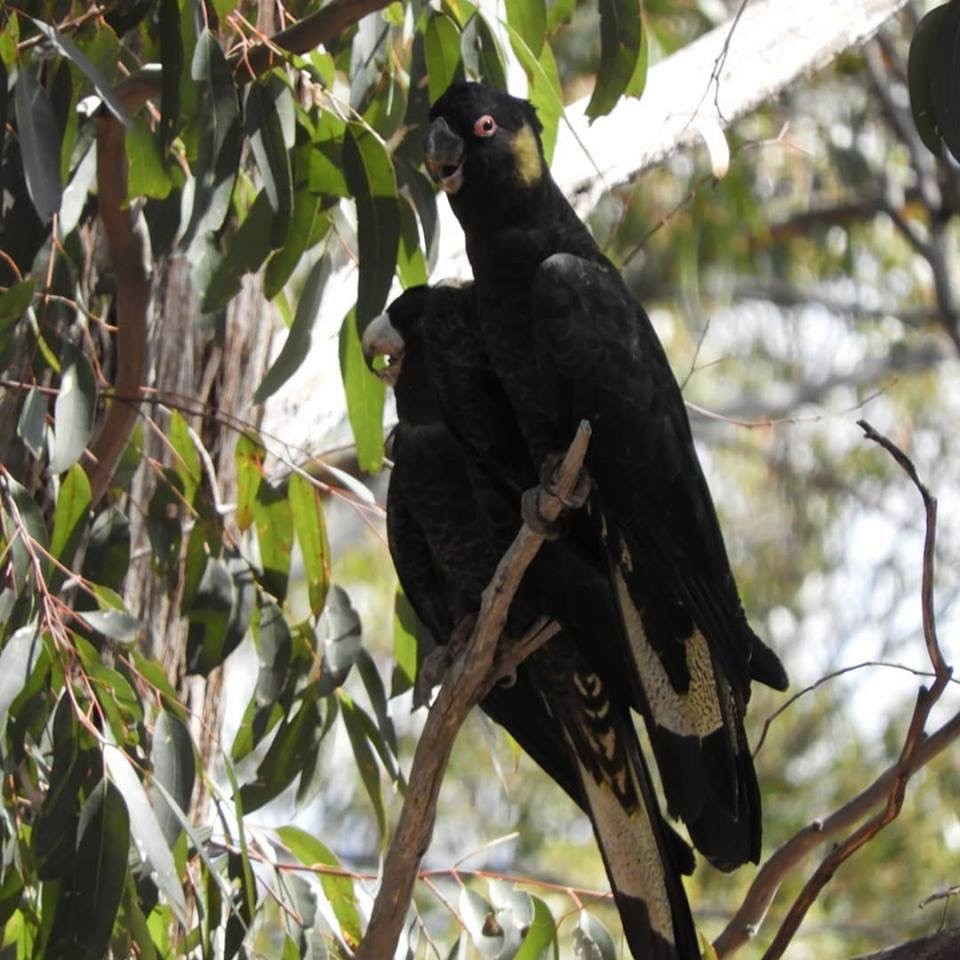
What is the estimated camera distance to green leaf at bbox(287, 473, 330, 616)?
2.47 metres

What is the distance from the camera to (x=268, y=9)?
2.53 metres

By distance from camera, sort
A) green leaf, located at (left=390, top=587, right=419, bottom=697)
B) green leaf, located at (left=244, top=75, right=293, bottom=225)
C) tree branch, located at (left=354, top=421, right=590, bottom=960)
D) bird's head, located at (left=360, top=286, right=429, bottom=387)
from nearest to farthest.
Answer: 1. tree branch, located at (left=354, top=421, right=590, bottom=960)
2. green leaf, located at (left=244, top=75, right=293, bottom=225)
3. bird's head, located at (left=360, top=286, right=429, bottom=387)
4. green leaf, located at (left=390, top=587, right=419, bottom=697)

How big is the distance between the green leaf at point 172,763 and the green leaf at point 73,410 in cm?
37

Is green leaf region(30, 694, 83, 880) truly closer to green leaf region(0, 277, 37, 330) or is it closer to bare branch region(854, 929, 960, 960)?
green leaf region(0, 277, 37, 330)

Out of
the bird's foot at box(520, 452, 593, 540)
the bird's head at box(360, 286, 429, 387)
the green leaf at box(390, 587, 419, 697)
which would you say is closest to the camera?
the bird's foot at box(520, 452, 593, 540)

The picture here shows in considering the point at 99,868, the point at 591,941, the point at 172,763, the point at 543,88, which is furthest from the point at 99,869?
the point at 543,88

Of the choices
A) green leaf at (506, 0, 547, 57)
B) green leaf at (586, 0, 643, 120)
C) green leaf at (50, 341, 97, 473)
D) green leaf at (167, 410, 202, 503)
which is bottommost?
green leaf at (50, 341, 97, 473)

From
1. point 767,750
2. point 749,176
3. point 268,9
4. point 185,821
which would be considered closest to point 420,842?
point 185,821

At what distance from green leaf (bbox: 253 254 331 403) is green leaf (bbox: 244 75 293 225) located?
257 mm

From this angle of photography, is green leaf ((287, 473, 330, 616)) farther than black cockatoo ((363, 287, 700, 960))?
Yes

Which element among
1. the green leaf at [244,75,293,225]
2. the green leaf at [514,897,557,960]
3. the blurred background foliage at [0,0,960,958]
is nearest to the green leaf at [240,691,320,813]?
the blurred background foliage at [0,0,960,958]

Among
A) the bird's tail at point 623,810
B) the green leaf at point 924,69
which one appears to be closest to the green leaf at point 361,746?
the bird's tail at point 623,810

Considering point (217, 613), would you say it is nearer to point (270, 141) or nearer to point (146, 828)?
point (146, 828)

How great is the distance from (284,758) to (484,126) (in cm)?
99
